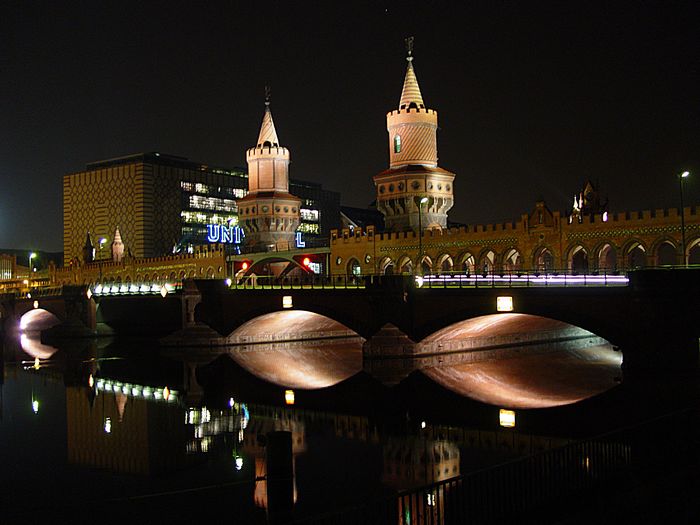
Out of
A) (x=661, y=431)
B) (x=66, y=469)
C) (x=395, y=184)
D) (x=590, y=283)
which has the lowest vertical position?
(x=66, y=469)

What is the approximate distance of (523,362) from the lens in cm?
5288

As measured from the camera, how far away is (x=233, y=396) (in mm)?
43406

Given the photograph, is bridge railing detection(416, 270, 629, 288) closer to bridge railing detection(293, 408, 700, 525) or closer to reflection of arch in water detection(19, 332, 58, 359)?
bridge railing detection(293, 408, 700, 525)

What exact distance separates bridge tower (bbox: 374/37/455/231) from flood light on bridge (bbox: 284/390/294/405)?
30.8m

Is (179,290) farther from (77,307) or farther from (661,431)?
(661,431)

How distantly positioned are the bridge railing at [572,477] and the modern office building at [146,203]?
420ft

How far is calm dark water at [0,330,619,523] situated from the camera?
22891 millimetres

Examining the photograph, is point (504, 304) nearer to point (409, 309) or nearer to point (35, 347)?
point (409, 309)

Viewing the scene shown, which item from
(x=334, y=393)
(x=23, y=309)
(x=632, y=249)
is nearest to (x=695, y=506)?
(x=334, y=393)

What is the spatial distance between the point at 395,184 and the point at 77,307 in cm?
3848

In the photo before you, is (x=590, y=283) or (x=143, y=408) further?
(x=590, y=283)

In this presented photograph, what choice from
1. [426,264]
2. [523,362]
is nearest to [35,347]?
[426,264]

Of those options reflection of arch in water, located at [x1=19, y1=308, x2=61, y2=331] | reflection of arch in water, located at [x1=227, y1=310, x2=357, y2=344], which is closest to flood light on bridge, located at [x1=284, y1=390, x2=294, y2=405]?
reflection of arch in water, located at [x1=227, y1=310, x2=357, y2=344]

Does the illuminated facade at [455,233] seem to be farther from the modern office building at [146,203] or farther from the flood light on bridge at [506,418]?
the modern office building at [146,203]
